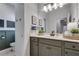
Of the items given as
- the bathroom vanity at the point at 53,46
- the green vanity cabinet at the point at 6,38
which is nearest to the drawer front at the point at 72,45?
the bathroom vanity at the point at 53,46

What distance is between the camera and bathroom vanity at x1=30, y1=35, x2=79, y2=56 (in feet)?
5.93

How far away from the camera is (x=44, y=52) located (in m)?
2.35

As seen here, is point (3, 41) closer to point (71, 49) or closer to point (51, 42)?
point (51, 42)

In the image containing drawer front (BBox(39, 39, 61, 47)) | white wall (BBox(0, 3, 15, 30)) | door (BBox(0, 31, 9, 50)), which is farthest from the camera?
door (BBox(0, 31, 9, 50))

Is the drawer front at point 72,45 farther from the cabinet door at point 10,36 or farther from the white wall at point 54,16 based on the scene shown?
the cabinet door at point 10,36

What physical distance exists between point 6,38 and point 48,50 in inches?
76.1

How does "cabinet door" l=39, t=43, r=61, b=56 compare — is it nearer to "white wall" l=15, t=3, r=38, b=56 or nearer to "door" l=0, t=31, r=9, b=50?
"white wall" l=15, t=3, r=38, b=56

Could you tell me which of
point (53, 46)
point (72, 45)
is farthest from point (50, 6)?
point (72, 45)

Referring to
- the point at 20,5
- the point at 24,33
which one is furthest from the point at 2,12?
the point at 24,33

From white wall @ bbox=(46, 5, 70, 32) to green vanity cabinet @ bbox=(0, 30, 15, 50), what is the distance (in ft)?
5.77

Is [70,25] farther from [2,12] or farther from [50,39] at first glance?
[2,12]

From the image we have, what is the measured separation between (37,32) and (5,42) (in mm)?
1439

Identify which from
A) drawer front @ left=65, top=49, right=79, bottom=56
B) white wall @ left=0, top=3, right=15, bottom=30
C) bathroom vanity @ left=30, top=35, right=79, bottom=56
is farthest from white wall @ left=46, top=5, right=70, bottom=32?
white wall @ left=0, top=3, right=15, bottom=30

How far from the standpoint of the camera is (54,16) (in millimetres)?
2289
